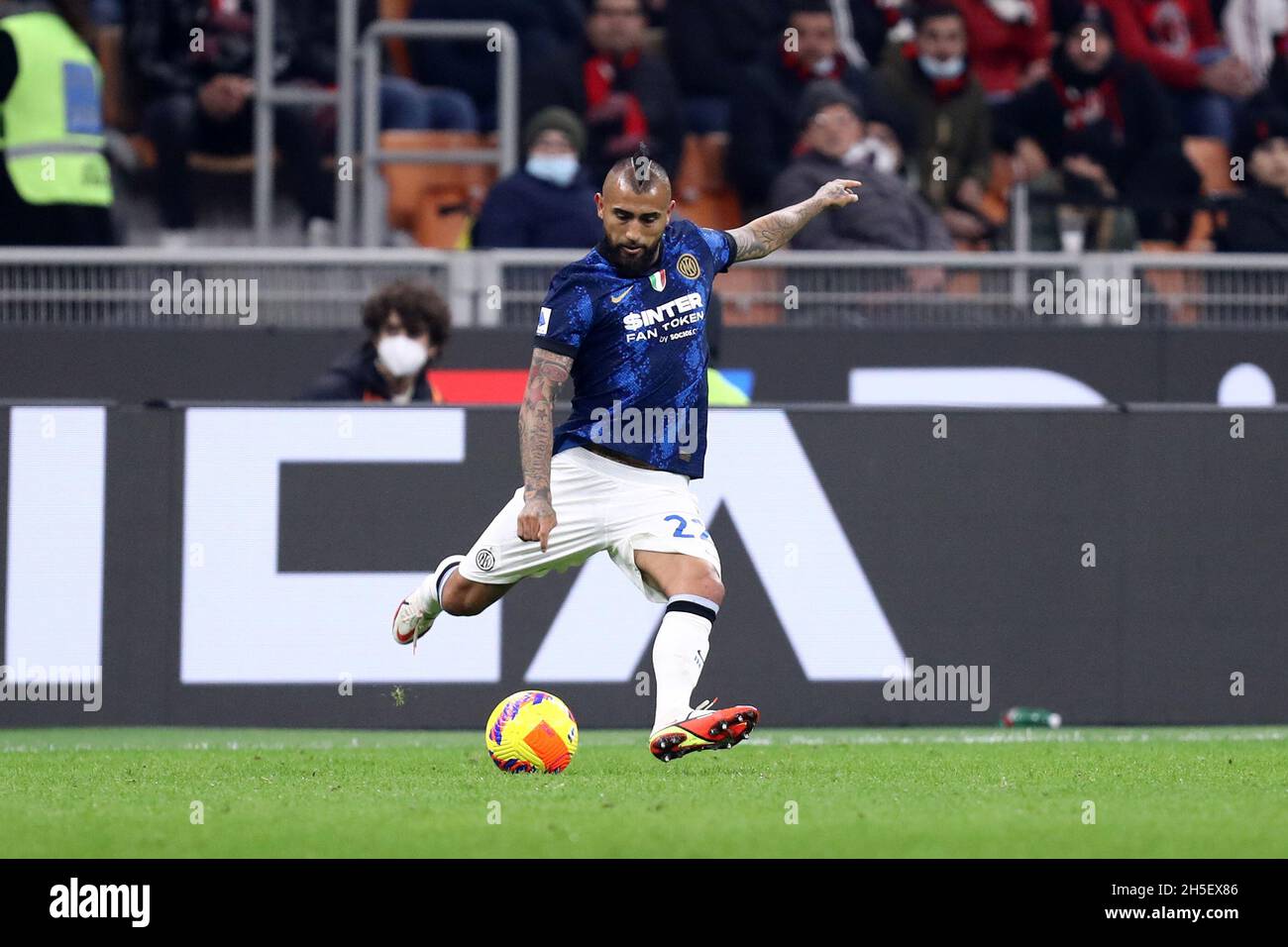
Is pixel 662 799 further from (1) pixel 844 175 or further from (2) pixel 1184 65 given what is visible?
(2) pixel 1184 65

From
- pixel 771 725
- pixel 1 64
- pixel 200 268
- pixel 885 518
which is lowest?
pixel 771 725

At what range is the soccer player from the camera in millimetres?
8375

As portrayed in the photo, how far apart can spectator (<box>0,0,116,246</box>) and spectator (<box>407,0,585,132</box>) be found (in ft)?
9.09

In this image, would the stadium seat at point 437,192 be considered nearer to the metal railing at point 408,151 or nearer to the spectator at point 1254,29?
the metal railing at point 408,151

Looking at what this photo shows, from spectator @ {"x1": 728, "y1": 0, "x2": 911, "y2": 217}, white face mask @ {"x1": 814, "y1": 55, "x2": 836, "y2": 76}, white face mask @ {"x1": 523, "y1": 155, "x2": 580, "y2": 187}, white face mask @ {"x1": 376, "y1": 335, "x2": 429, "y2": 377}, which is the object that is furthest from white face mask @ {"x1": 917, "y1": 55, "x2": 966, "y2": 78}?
white face mask @ {"x1": 376, "y1": 335, "x2": 429, "y2": 377}

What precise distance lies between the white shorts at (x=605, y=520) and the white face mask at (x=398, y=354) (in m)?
3.39

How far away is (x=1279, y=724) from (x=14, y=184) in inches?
304

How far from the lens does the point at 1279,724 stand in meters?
11.1

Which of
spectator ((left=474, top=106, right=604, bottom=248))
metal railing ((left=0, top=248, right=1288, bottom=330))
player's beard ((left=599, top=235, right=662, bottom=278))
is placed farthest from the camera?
spectator ((left=474, top=106, right=604, bottom=248))

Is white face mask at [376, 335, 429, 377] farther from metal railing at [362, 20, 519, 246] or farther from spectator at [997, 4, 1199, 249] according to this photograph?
spectator at [997, 4, 1199, 249]

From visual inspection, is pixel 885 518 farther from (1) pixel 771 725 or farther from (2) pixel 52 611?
(2) pixel 52 611

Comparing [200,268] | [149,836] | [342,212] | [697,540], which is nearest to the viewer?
[149,836]

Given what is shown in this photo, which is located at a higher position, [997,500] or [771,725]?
[997,500]

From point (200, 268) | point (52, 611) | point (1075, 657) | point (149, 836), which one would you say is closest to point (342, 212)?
point (200, 268)
